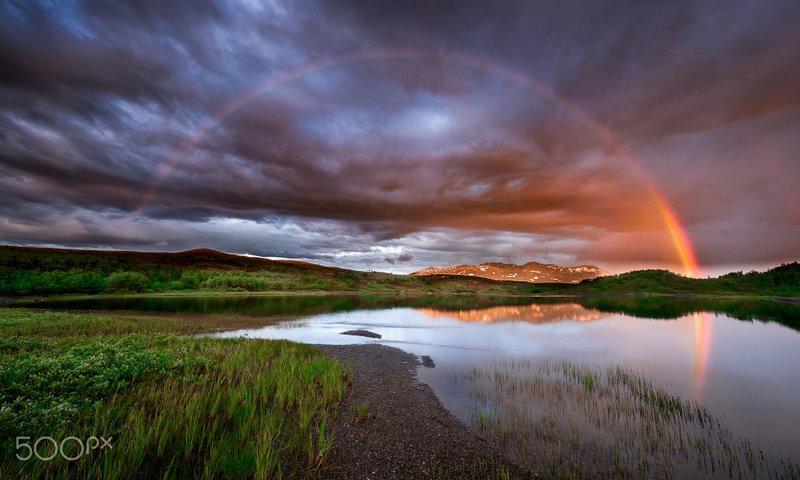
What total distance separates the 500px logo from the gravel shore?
5.97 meters

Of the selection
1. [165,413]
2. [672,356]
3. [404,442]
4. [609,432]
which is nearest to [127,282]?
[165,413]

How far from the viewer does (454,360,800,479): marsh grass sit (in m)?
10.7

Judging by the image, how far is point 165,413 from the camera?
10.5 meters

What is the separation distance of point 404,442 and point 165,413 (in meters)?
8.30

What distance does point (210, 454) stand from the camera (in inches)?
349

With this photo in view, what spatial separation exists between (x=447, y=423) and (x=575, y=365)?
1818cm

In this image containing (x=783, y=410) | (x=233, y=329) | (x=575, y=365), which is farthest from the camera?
(x=233, y=329)

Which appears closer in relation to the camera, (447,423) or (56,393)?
(56,393)

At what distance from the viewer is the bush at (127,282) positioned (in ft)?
366

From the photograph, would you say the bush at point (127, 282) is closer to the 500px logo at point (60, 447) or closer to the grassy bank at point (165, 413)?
the grassy bank at point (165, 413)

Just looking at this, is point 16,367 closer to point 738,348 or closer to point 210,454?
point 210,454

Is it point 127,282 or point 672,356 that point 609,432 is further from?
point 127,282

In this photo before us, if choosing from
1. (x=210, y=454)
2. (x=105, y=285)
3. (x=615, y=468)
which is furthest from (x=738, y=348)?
(x=105, y=285)

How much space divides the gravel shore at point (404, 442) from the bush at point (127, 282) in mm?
137108
